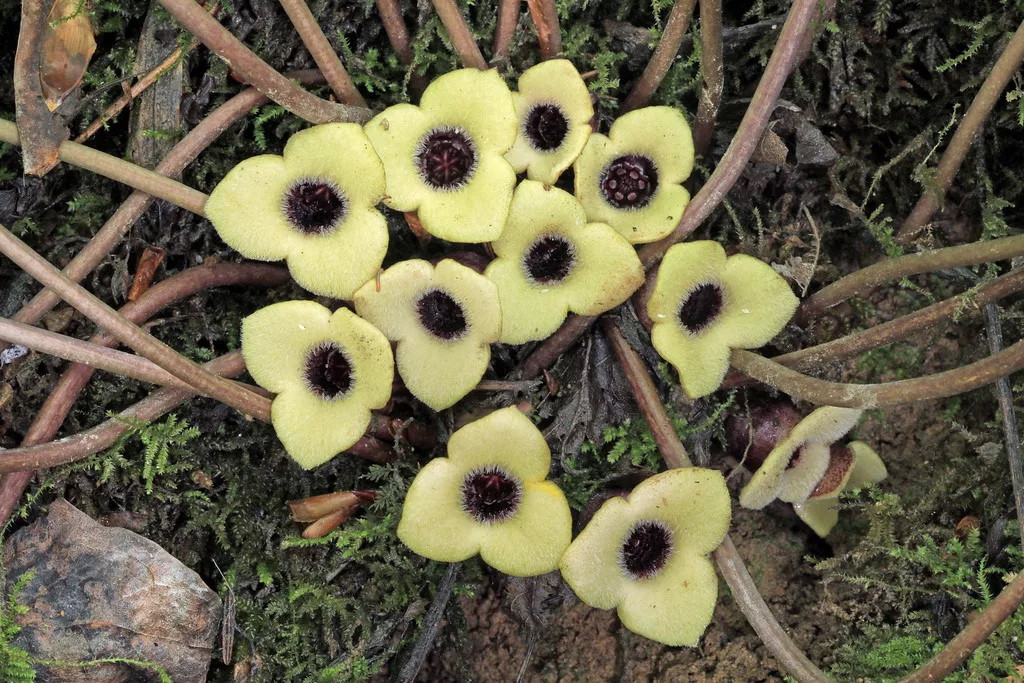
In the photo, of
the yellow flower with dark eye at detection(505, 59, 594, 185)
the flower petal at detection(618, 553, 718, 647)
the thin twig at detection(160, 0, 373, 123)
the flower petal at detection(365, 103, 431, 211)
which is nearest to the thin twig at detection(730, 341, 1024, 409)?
the flower petal at detection(618, 553, 718, 647)

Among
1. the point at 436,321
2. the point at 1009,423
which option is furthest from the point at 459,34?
the point at 1009,423

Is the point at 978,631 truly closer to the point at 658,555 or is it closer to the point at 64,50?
the point at 658,555

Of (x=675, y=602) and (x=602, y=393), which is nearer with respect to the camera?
(x=675, y=602)

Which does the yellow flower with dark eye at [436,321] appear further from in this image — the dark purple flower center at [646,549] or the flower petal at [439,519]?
the dark purple flower center at [646,549]

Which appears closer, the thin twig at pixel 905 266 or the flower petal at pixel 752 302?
the thin twig at pixel 905 266

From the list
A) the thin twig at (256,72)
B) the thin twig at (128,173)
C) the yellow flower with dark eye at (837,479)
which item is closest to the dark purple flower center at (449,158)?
the thin twig at (256,72)

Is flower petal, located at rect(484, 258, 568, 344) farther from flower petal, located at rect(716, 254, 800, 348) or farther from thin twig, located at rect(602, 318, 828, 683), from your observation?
flower petal, located at rect(716, 254, 800, 348)

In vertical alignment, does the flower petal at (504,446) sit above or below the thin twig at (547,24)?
below
